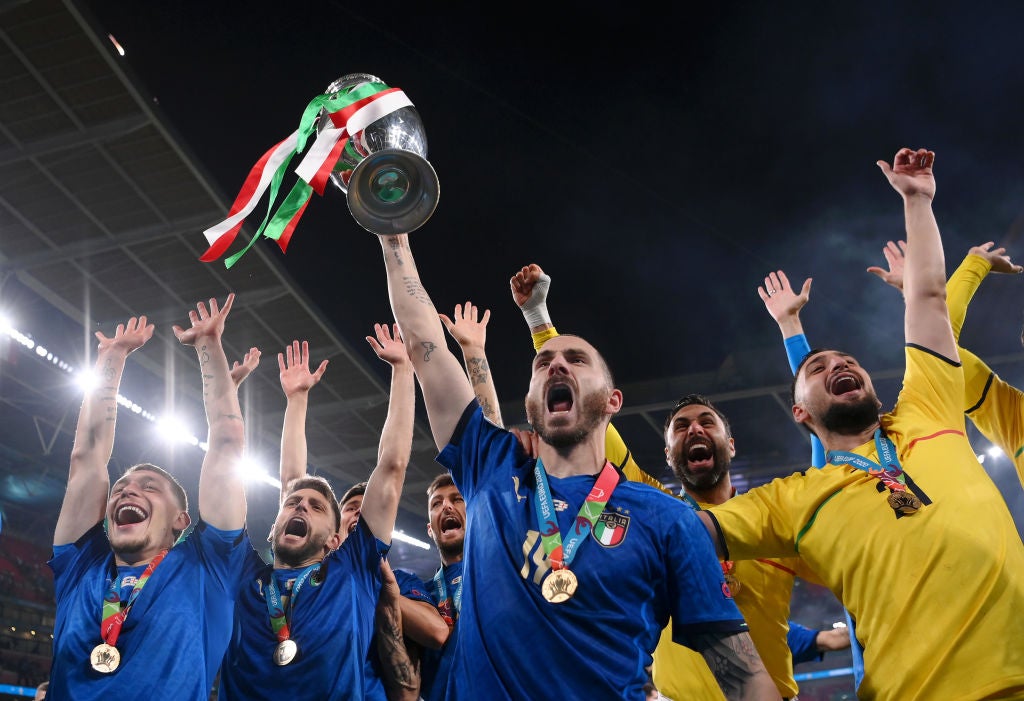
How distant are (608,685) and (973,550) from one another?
1.32 m

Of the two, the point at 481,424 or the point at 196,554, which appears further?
the point at 196,554

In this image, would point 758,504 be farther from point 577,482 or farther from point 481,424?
point 481,424

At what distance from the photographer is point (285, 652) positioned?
3.73 meters

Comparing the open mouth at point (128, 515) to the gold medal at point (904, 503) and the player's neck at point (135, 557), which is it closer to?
the player's neck at point (135, 557)

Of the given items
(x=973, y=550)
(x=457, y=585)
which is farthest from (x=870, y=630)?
(x=457, y=585)

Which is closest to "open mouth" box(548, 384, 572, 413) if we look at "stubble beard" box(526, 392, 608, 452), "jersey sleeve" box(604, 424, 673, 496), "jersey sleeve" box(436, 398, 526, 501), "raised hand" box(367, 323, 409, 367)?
"stubble beard" box(526, 392, 608, 452)

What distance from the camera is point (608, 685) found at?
2.00 meters

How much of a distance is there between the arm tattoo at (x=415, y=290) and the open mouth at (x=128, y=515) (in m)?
2.09

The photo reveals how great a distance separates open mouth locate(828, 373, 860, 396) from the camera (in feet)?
10.4

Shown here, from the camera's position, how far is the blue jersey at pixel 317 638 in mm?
3701

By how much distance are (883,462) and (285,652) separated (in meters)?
2.68

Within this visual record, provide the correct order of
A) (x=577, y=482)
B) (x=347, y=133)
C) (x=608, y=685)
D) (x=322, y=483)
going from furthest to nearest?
(x=322, y=483), (x=347, y=133), (x=577, y=482), (x=608, y=685)

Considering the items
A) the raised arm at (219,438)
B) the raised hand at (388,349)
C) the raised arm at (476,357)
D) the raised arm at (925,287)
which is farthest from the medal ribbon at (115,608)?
the raised arm at (925,287)

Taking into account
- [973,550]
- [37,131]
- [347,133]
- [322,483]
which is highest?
[37,131]
